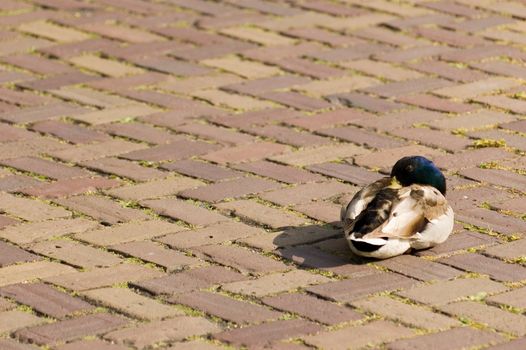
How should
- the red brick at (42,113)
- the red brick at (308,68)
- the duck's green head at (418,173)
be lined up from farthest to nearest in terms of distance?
the red brick at (308,68), the red brick at (42,113), the duck's green head at (418,173)

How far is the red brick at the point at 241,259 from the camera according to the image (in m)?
4.90

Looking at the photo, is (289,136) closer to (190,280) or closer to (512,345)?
(190,280)

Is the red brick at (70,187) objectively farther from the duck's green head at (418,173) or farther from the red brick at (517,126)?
the red brick at (517,126)

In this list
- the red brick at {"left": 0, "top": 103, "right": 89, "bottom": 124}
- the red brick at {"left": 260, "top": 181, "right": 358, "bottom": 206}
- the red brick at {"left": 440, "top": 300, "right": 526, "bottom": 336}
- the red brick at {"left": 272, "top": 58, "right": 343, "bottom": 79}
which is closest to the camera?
the red brick at {"left": 440, "top": 300, "right": 526, "bottom": 336}

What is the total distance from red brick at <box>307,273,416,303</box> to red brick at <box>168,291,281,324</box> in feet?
0.85

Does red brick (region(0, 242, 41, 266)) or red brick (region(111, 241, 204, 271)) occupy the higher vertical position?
red brick (region(111, 241, 204, 271))

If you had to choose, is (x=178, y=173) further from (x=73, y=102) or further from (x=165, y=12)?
(x=165, y=12)

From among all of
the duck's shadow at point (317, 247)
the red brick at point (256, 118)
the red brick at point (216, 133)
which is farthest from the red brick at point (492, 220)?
the red brick at point (256, 118)

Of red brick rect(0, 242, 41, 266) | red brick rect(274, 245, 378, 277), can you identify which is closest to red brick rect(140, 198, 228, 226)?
red brick rect(274, 245, 378, 277)

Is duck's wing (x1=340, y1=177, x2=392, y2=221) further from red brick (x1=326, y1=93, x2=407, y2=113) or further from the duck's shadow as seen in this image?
red brick (x1=326, y1=93, x2=407, y2=113)

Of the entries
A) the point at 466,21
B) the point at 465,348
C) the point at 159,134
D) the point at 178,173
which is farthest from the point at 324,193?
the point at 466,21

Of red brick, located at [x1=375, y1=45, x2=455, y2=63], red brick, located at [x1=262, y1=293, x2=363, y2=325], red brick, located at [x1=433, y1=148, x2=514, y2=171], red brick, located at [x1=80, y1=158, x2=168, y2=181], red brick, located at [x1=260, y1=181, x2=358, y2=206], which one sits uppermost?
red brick, located at [x1=375, y1=45, x2=455, y2=63]

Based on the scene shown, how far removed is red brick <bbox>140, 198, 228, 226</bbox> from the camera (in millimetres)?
5387

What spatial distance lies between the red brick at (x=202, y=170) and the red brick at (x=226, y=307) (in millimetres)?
1274
